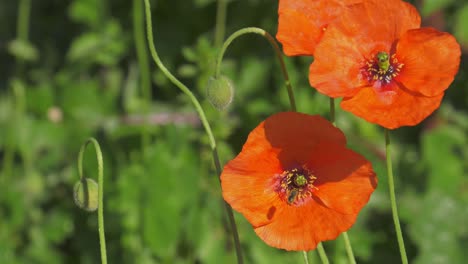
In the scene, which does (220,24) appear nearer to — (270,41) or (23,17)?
(23,17)

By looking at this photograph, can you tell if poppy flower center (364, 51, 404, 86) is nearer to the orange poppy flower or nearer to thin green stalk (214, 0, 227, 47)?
the orange poppy flower

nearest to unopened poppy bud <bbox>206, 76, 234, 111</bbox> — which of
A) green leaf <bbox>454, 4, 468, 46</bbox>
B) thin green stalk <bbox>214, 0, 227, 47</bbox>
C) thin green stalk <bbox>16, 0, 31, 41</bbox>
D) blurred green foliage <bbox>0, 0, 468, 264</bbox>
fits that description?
blurred green foliage <bbox>0, 0, 468, 264</bbox>

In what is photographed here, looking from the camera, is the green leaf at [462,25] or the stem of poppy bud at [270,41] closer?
the stem of poppy bud at [270,41]

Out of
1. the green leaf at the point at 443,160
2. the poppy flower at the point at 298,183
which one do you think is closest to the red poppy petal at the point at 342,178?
the poppy flower at the point at 298,183

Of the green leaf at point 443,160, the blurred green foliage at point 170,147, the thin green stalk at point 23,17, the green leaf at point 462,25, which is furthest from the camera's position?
the thin green stalk at point 23,17

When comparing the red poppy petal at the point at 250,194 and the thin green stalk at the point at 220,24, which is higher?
the red poppy petal at the point at 250,194

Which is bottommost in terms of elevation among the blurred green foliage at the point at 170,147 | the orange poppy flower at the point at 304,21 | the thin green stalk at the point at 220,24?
the blurred green foliage at the point at 170,147

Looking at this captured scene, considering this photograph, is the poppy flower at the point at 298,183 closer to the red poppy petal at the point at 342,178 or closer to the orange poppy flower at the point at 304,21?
the red poppy petal at the point at 342,178

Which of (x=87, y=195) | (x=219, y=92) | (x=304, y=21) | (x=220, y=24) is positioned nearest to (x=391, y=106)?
(x=304, y=21)
